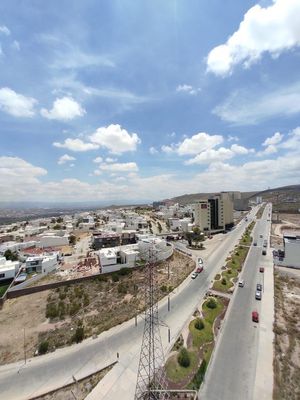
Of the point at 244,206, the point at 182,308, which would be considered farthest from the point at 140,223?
the point at 244,206

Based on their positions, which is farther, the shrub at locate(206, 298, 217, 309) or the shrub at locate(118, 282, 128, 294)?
the shrub at locate(118, 282, 128, 294)

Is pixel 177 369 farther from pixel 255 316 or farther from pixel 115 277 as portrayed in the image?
pixel 115 277

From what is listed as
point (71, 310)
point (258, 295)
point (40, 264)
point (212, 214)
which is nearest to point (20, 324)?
point (71, 310)

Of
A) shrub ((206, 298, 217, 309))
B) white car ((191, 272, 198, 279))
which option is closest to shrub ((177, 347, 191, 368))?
shrub ((206, 298, 217, 309))

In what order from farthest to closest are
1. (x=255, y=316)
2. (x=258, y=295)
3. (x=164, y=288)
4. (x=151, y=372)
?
1. (x=164, y=288)
2. (x=258, y=295)
3. (x=255, y=316)
4. (x=151, y=372)

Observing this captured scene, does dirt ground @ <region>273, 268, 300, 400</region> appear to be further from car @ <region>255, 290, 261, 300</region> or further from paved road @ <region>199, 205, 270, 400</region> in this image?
car @ <region>255, 290, 261, 300</region>

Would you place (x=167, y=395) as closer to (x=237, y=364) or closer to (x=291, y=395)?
(x=237, y=364)
